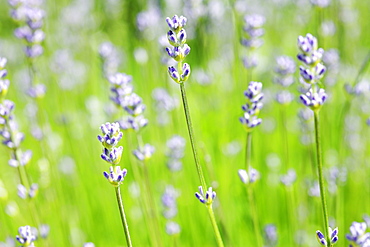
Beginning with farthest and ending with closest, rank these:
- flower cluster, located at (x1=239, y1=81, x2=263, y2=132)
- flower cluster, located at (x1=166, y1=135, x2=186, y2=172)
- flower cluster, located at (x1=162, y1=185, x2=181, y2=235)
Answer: flower cluster, located at (x1=166, y1=135, x2=186, y2=172)
flower cluster, located at (x1=162, y1=185, x2=181, y2=235)
flower cluster, located at (x1=239, y1=81, x2=263, y2=132)

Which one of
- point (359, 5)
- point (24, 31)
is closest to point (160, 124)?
point (24, 31)

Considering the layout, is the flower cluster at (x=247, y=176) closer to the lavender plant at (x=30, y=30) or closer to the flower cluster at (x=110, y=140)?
the flower cluster at (x=110, y=140)

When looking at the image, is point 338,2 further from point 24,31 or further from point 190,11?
point 24,31

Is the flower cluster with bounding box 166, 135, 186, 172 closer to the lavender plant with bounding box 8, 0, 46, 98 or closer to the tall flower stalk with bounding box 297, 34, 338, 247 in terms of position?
the lavender plant with bounding box 8, 0, 46, 98

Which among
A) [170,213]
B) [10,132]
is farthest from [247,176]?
[10,132]

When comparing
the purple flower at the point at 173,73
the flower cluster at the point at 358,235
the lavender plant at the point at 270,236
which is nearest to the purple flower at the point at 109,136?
the purple flower at the point at 173,73

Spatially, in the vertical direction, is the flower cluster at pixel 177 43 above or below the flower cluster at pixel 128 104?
above

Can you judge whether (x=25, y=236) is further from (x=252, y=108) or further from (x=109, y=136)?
(x=252, y=108)

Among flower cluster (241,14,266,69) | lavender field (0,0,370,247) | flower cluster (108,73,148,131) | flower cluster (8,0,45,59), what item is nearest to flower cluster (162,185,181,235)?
lavender field (0,0,370,247)

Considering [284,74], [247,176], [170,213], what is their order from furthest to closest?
[284,74]
[170,213]
[247,176]
